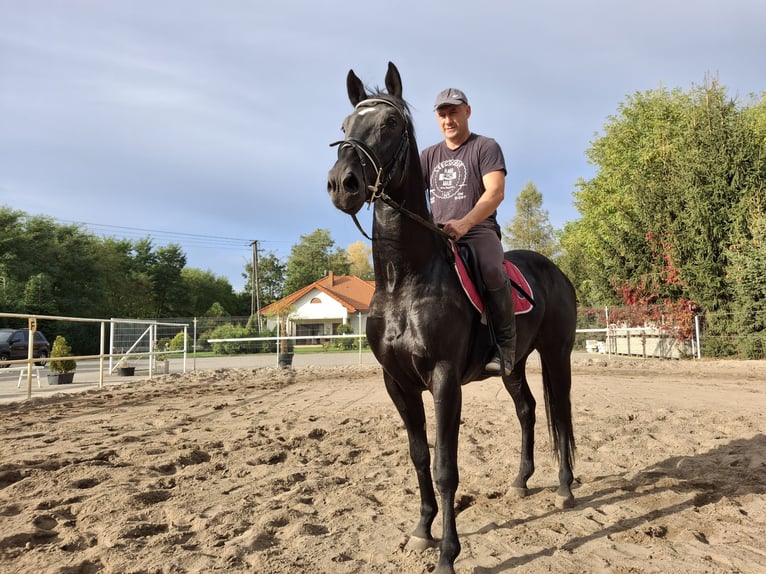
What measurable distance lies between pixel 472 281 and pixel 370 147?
3.68ft

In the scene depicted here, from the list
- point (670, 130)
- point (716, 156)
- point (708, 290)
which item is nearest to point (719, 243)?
point (708, 290)

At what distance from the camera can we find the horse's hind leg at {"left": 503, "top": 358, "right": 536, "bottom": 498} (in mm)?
4230

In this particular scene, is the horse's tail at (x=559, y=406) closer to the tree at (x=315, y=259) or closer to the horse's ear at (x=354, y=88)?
the horse's ear at (x=354, y=88)

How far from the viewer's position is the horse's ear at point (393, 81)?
307 cm

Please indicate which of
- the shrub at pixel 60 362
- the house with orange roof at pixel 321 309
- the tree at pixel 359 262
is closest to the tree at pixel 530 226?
the house with orange roof at pixel 321 309

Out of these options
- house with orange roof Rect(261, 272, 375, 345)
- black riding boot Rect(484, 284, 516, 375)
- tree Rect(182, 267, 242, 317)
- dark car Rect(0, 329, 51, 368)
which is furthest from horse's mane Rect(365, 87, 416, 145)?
tree Rect(182, 267, 242, 317)

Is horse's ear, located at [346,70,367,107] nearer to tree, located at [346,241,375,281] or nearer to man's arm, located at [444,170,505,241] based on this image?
man's arm, located at [444,170,505,241]

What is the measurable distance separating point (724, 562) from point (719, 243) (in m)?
19.9

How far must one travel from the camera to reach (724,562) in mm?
2756

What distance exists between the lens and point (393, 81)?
3098 mm

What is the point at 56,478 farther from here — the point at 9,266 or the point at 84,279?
the point at 84,279

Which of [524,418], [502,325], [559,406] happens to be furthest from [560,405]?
[502,325]

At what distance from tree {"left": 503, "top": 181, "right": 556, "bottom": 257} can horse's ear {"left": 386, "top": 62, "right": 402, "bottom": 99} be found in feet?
155

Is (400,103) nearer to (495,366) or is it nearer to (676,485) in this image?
(495,366)
